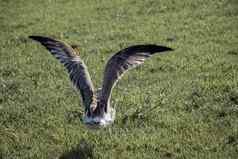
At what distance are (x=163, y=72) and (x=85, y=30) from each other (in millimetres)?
5876

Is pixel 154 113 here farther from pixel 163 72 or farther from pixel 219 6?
pixel 219 6

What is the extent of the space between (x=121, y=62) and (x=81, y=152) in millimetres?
1781

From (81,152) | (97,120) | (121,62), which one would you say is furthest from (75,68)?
(81,152)

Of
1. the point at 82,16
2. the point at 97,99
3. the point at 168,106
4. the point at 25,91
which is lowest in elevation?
the point at 82,16

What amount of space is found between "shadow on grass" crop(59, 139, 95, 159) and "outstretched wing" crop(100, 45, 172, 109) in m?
1.08

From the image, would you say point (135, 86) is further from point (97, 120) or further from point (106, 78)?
point (97, 120)

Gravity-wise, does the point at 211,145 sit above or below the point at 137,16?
above

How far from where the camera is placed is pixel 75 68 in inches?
364

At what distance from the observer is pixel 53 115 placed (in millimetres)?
11156

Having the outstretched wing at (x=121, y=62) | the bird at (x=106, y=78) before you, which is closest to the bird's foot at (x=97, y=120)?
the bird at (x=106, y=78)

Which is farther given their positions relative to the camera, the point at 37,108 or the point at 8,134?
the point at 37,108

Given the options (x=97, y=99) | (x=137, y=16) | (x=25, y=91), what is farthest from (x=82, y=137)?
(x=137, y=16)

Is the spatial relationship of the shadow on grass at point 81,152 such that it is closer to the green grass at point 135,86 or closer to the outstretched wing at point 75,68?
the green grass at point 135,86

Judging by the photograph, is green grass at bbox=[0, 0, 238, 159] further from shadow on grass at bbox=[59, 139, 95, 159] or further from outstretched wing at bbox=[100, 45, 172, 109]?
outstretched wing at bbox=[100, 45, 172, 109]
